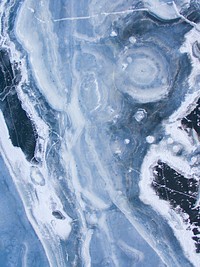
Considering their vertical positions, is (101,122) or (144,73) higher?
(144,73)

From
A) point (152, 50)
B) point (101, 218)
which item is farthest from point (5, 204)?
point (152, 50)

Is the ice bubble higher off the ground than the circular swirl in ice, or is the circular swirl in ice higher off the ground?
the circular swirl in ice

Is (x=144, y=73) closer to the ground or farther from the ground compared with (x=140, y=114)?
farther from the ground

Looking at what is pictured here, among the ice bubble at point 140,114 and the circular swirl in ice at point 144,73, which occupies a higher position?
the circular swirl in ice at point 144,73

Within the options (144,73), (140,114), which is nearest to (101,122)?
(140,114)

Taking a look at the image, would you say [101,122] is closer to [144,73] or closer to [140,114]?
[140,114]
